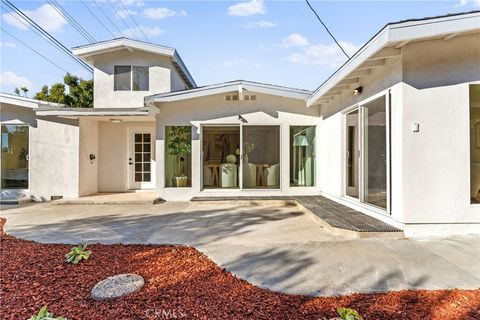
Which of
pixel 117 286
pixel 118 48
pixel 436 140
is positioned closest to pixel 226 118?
pixel 118 48

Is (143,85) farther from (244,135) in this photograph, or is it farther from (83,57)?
(244,135)

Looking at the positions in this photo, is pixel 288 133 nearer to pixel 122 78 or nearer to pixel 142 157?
pixel 142 157

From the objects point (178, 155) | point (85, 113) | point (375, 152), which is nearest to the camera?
point (375, 152)

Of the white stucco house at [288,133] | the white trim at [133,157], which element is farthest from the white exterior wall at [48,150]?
the white trim at [133,157]

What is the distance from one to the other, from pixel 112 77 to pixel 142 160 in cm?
323

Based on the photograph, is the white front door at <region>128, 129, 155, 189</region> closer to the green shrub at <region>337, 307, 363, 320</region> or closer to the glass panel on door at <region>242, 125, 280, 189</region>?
the glass panel on door at <region>242, 125, 280, 189</region>

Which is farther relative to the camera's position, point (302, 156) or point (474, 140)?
point (302, 156)

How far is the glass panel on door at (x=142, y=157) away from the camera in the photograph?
10.8 m

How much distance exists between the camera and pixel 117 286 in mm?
3123

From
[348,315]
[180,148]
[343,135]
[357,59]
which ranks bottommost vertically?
[348,315]

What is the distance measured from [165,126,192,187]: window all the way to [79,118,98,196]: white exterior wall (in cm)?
291

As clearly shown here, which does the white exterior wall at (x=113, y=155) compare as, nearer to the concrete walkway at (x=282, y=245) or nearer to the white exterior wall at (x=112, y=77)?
the white exterior wall at (x=112, y=77)

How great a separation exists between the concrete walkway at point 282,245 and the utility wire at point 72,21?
342 inches
